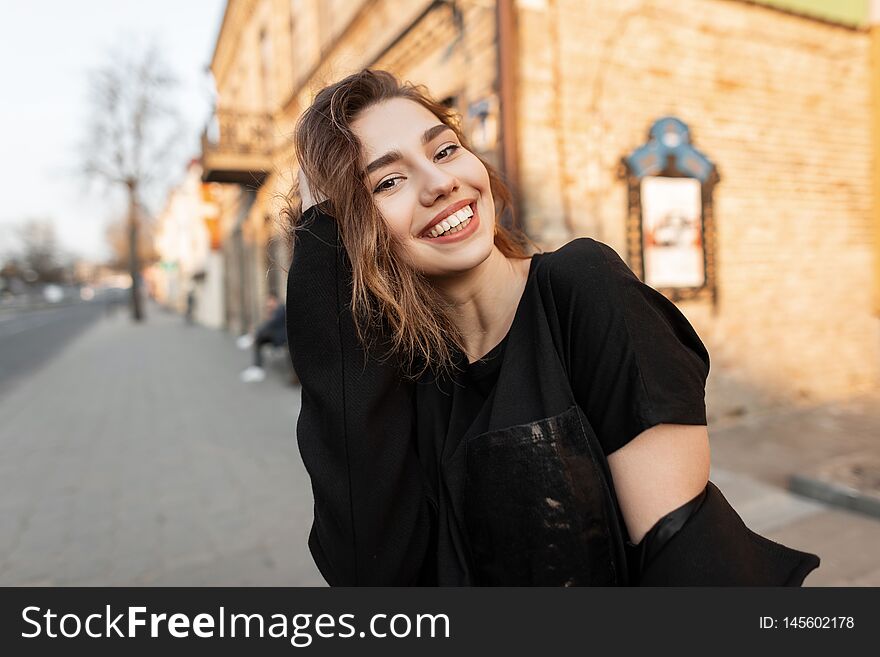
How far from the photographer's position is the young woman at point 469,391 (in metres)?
1.10

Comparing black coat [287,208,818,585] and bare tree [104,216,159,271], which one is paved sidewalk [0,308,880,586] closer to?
black coat [287,208,818,585]

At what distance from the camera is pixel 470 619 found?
4.08ft

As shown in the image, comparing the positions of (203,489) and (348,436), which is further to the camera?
(203,489)

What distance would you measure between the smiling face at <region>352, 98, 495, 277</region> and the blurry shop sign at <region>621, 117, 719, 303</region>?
14.7 feet

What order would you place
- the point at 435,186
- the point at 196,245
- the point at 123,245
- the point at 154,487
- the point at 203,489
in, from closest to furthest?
the point at 435,186 → the point at 203,489 → the point at 154,487 → the point at 196,245 → the point at 123,245

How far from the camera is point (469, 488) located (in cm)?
120

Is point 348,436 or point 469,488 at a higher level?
point 348,436

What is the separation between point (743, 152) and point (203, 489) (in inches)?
229

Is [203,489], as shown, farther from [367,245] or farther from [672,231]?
[672,231]

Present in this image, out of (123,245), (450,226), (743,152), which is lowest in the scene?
(450,226)

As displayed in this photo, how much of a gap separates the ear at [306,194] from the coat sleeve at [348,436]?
0.07m

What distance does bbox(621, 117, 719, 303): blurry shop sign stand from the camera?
552cm

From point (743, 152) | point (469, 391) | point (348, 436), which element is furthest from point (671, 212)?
point (348, 436)

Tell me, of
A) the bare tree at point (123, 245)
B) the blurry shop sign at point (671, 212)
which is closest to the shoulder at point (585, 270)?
the blurry shop sign at point (671, 212)
